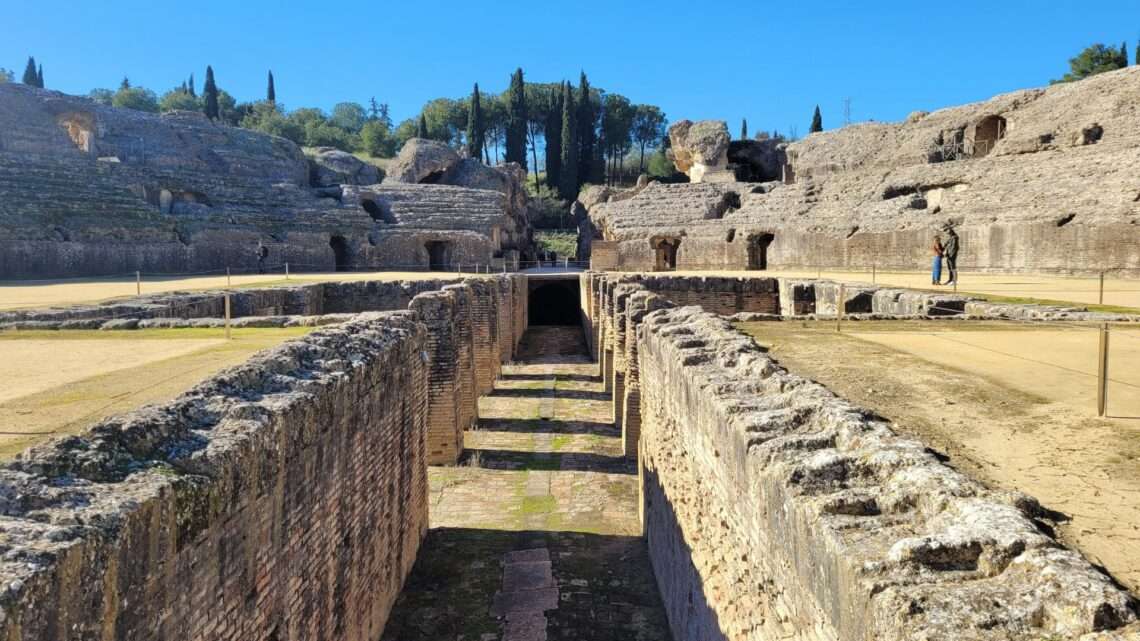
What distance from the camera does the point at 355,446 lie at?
18.8 feet

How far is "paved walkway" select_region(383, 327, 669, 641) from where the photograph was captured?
6766mm

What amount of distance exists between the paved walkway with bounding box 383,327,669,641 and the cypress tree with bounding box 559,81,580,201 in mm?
Result: 49037

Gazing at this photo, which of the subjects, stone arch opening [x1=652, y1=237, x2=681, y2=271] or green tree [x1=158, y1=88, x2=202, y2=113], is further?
green tree [x1=158, y1=88, x2=202, y2=113]

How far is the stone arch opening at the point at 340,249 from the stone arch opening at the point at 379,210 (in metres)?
4.10

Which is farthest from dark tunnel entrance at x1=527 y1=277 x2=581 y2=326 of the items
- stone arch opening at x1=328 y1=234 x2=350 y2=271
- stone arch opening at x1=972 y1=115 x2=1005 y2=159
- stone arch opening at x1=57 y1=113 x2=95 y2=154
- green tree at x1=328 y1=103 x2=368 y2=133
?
green tree at x1=328 y1=103 x2=368 y2=133

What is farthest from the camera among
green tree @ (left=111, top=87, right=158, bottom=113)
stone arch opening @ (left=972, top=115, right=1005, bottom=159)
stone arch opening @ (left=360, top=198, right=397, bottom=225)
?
green tree @ (left=111, top=87, right=158, bottom=113)

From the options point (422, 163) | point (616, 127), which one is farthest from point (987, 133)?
point (616, 127)

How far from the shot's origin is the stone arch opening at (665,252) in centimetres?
3481

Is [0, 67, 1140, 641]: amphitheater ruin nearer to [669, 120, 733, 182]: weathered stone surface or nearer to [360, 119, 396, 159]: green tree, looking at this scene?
[669, 120, 733, 182]: weathered stone surface

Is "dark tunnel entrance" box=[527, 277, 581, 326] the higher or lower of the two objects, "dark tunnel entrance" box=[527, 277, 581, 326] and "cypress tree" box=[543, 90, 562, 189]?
the lower

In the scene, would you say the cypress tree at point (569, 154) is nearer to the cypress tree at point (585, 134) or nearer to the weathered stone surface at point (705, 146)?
the cypress tree at point (585, 134)

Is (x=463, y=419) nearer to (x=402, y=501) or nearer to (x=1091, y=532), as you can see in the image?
(x=402, y=501)

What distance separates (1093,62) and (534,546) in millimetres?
51033

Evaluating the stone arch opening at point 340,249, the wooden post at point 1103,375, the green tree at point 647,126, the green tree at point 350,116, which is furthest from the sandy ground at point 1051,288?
the green tree at point 350,116
